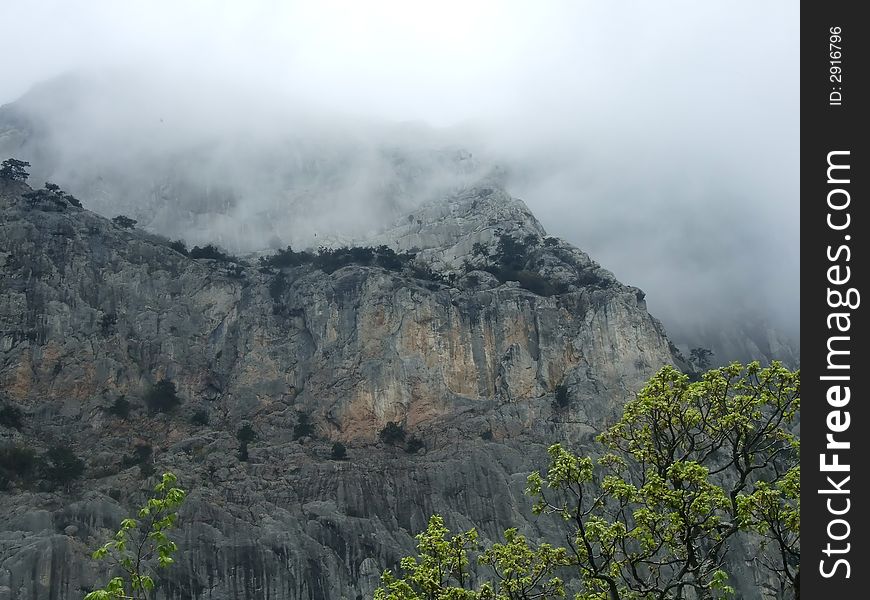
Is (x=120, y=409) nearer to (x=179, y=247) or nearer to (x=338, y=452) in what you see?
(x=338, y=452)

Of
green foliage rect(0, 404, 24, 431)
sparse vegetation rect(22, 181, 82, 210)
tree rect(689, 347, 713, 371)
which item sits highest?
sparse vegetation rect(22, 181, 82, 210)

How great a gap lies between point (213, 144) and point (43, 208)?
1267 inches

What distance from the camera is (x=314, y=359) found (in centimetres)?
7806

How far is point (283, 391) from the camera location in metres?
75.9

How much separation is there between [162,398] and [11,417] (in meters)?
12.6

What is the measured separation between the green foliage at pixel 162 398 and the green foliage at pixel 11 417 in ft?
34.4

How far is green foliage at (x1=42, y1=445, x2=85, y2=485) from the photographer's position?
59.2 metres

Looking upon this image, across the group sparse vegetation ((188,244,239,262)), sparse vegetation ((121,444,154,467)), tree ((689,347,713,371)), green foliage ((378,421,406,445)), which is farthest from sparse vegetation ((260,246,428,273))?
tree ((689,347,713,371))

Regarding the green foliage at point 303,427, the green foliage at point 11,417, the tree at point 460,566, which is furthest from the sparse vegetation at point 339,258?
the tree at point 460,566

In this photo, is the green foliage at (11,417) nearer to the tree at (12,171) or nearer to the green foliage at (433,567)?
the tree at (12,171)

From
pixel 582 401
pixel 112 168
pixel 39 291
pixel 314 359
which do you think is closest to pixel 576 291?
pixel 582 401

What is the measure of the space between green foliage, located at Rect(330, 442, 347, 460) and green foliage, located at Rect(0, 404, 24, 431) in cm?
2654

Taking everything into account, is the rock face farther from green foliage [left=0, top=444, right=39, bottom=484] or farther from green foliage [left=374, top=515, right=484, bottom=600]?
green foliage [left=374, top=515, right=484, bottom=600]

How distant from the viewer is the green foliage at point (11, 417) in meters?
63.5
